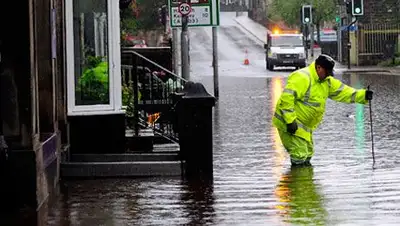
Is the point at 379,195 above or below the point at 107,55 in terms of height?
below

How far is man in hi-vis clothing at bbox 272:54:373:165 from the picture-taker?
497 inches

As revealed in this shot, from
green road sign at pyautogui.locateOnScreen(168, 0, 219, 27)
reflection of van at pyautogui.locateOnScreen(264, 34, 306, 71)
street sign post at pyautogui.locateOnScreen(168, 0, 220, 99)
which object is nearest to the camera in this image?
street sign post at pyautogui.locateOnScreen(168, 0, 220, 99)

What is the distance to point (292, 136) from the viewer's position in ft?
42.2

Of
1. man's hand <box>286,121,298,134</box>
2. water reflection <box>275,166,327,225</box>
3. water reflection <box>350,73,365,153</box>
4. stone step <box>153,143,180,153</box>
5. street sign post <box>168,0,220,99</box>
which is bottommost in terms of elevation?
water reflection <box>275,166,327,225</box>

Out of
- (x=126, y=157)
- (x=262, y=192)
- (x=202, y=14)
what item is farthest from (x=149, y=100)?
(x=202, y=14)

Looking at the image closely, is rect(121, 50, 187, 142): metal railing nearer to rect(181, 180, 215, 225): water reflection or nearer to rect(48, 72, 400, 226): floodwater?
rect(48, 72, 400, 226): floodwater

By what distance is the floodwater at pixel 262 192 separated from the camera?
9.18m

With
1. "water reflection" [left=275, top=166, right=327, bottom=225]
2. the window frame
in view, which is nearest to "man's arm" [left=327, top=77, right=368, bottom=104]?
"water reflection" [left=275, top=166, right=327, bottom=225]

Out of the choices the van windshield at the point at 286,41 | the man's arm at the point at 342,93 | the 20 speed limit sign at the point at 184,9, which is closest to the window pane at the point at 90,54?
the man's arm at the point at 342,93

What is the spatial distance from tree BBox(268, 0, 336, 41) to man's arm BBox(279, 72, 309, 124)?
5494cm

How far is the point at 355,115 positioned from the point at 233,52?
47336 mm

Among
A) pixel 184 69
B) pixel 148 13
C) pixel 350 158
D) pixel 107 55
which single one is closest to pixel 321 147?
pixel 350 158

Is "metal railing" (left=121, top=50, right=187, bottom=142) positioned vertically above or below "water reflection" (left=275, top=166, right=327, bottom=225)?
above

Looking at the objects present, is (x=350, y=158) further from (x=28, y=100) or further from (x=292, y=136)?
(x=28, y=100)
